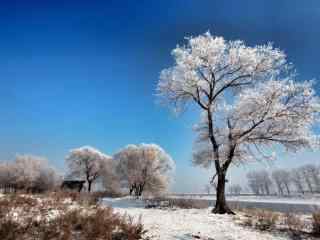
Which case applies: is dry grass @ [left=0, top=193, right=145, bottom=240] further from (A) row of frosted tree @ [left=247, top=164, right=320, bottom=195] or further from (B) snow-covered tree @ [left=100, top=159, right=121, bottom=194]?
(A) row of frosted tree @ [left=247, top=164, right=320, bottom=195]

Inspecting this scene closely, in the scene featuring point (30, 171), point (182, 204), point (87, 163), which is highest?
point (87, 163)

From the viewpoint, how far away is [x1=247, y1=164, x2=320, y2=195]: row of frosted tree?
85875mm

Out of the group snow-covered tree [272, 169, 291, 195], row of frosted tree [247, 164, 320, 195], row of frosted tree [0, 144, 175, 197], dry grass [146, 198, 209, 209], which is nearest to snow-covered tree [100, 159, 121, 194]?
row of frosted tree [0, 144, 175, 197]

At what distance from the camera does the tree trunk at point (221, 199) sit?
12.7m

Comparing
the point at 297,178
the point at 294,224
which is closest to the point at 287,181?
the point at 297,178

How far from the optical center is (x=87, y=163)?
163ft

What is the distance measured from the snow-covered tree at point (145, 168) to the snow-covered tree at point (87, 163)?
22.3ft

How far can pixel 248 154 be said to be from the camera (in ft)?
49.8

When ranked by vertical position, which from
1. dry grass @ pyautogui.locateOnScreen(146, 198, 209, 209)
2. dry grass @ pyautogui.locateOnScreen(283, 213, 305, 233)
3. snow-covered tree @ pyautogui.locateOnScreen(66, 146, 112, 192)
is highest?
snow-covered tree @ pyautogui.locateOnScreen(66, 146, 112, 192)

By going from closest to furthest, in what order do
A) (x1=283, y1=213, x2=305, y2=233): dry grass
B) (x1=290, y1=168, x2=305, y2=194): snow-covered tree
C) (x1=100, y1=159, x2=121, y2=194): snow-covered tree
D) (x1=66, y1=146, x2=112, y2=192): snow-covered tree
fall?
(x1=283, y1=213, x2=305, y2=233): dry grass
(x1=100, y1=159, x2=121, y2=194): snow-covered tree
(x1=66, y1=146, x2=112, y2=192): snow-covered tree
(x1=290, y1=168, x2=305, y2=194): snow-covered tree

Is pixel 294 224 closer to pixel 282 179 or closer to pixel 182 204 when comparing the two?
pixel 182 204

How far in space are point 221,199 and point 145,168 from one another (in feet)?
96.7

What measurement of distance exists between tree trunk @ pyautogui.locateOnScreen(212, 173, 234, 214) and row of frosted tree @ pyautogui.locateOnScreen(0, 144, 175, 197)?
2861 cm

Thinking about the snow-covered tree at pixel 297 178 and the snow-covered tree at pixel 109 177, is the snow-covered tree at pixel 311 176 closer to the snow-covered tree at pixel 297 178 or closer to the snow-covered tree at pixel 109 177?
the snow-covered tree at pixel 297 178
